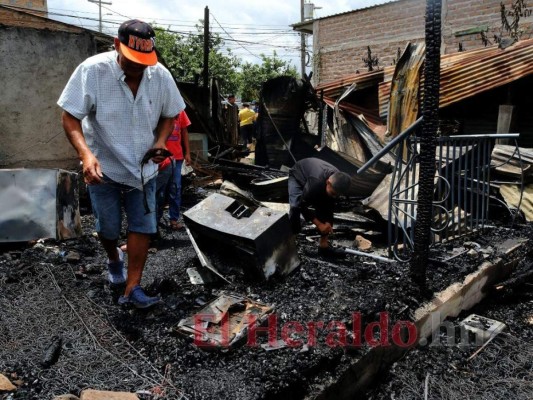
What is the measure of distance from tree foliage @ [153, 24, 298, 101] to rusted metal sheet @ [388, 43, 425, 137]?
15979mm

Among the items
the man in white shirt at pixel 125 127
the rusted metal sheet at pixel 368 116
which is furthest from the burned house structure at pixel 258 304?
the rusted metal sheet at pixel 368 116

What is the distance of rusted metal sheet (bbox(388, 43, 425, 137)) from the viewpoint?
7852mm

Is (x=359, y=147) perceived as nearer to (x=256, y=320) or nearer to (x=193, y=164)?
(x=193, y=164)

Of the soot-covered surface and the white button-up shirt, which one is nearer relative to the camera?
the white button-up shirt

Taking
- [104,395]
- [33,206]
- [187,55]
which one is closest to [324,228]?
[33,206]

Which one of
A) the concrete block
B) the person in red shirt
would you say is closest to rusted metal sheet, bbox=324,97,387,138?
the person in red shirt

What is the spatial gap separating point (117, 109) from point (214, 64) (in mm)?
25526

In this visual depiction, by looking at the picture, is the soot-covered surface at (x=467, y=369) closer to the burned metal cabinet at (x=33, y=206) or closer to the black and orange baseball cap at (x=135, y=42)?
the black and orange baseball cap at (x=135, y=42)

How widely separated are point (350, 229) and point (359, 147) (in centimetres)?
323

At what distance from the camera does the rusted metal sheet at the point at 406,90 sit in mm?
7852

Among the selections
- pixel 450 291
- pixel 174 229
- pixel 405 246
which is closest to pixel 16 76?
pixel 174 229

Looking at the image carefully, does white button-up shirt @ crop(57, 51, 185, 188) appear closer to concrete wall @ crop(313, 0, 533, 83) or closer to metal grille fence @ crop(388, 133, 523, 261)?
metal grille fence @ crop(388, 133, 523, 261)

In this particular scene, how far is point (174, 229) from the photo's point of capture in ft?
18.2

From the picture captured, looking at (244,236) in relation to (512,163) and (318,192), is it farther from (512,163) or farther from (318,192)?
(512,163)
